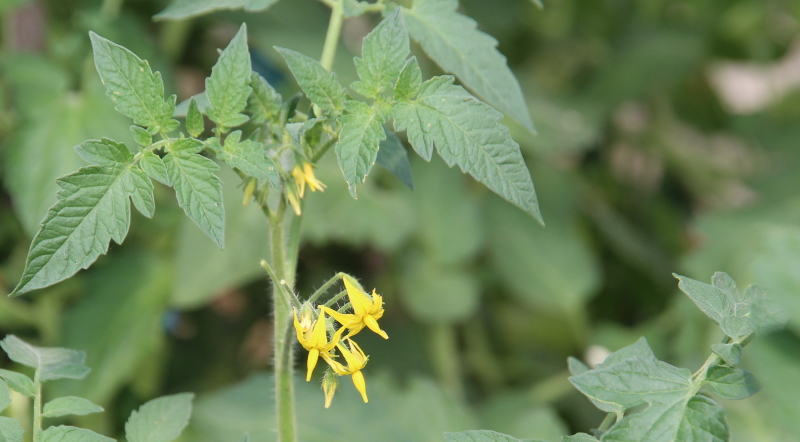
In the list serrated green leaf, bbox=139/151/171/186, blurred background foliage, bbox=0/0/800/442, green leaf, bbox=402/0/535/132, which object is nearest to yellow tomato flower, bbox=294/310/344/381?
serrated green leaf, bbox=139/151/171/186

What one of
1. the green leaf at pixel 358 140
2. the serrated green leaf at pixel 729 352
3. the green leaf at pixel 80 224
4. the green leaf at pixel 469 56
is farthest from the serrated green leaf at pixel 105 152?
the serrated green leaf at pixel 729 352

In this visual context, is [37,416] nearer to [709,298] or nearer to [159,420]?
[159,420]

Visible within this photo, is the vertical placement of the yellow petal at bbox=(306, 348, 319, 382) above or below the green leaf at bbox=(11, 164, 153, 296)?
below

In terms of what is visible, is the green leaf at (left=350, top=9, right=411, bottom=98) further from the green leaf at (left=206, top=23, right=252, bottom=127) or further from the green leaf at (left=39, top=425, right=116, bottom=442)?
the green leaf at (left=39, top=425, right=116, bottom=442)

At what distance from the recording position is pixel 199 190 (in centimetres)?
37

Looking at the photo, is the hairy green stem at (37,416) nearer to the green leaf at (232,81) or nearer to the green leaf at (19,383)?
the green leaf at (19,383)

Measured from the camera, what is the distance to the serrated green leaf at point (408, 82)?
0.41 meters

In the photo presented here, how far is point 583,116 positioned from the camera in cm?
129

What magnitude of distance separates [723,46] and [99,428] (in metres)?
1.43

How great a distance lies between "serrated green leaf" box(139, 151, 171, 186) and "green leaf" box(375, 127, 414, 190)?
0.44 ft

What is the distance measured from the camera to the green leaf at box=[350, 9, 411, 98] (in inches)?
16.4

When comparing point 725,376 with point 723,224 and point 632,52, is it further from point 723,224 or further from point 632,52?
point 632,52

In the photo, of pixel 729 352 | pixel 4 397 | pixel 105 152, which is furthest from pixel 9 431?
pixel 729 352

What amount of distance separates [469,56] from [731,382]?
265mm
